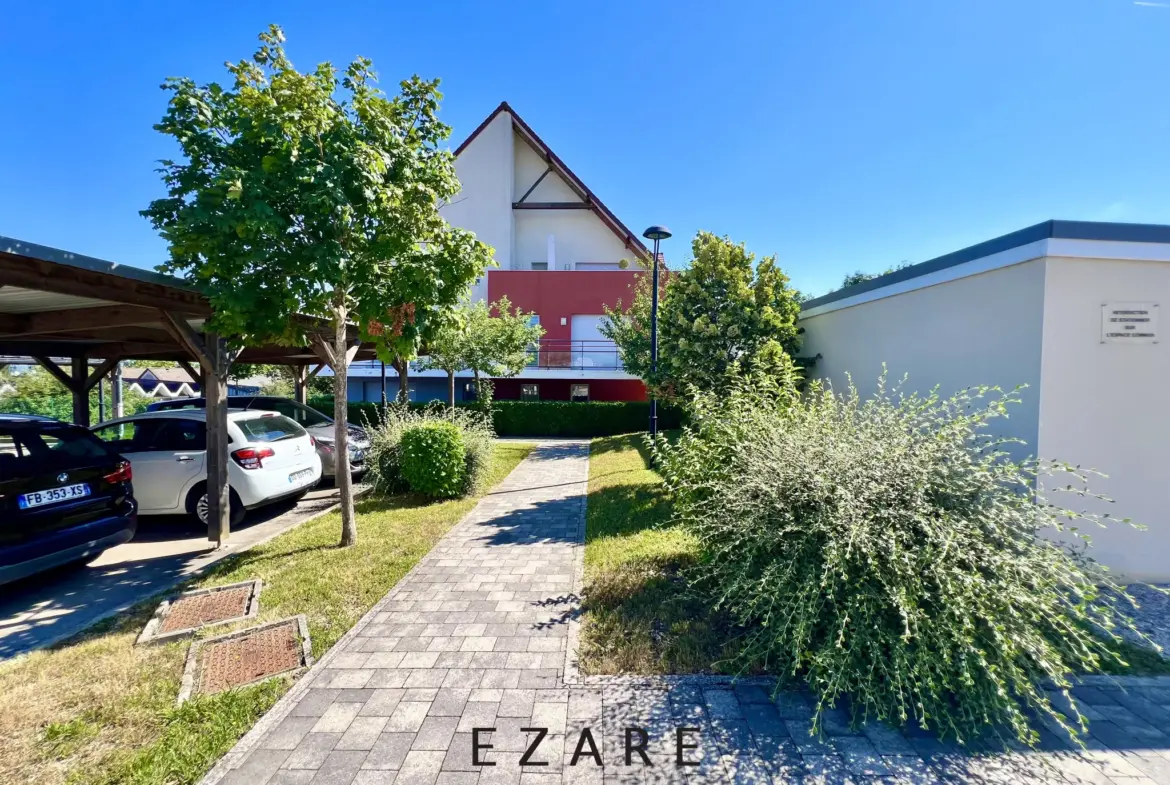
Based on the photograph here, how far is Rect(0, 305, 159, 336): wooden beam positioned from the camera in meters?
5.38

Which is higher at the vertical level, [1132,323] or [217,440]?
[1132,323]

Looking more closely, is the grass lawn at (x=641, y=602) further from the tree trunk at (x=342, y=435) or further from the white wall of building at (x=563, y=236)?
the white wall of building at (x=563, y=236)

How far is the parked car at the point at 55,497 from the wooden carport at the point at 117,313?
86 cm

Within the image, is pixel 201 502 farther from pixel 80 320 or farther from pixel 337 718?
pixel 337 718

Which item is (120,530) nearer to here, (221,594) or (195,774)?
(221,594)

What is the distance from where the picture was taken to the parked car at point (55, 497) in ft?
13.4

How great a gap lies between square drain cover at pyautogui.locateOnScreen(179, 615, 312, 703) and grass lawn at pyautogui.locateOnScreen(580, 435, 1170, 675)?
1.96 meters

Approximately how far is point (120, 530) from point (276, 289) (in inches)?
111

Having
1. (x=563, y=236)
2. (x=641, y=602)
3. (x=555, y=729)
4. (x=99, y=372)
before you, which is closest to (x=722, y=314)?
(x=641, y=602)

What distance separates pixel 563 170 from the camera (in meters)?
24.4

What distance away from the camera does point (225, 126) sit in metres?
4.71

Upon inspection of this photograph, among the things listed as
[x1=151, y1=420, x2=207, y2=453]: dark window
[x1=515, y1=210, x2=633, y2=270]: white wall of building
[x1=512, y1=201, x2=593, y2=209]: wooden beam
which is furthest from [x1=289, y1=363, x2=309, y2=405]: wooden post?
[x1=512, y1=201, x2=593, y2=209]: wooden beam

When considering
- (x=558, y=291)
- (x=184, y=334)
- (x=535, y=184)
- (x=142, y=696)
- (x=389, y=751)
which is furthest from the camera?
(x=535, y=184)

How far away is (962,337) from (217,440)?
8009 mm
